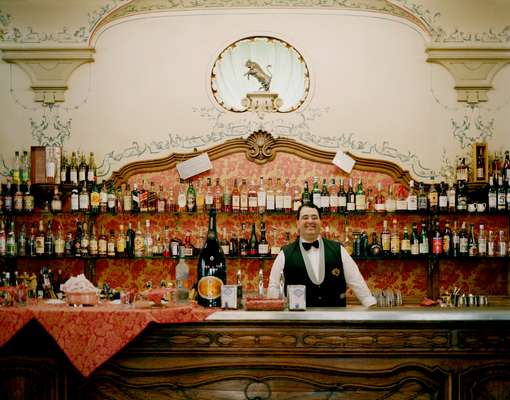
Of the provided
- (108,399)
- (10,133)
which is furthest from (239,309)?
(10,133)

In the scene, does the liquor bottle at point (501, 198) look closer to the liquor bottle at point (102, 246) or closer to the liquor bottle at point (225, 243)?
the liquor bottle at point (225, 243)

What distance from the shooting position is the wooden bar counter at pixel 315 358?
10.9 feet

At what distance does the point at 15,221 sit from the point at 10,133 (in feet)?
3.03

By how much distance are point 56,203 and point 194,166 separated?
4.69 ft

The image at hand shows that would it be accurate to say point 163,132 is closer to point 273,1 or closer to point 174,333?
point 273,1

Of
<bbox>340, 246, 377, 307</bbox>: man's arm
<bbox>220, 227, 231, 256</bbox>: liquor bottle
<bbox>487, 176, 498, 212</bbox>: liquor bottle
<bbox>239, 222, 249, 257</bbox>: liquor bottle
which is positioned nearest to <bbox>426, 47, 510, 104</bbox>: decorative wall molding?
<bbox>487, 176, 498, 212</bbox>: liquor bottle

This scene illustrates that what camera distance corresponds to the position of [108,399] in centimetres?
337

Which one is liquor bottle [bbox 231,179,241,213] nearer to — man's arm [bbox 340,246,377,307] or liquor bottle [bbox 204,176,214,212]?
liquor bottle [bbox 204,176,214,212]

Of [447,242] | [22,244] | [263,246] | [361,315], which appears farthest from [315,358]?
[22,244]

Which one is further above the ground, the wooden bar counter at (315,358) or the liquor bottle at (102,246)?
the liquor bottle at (102,246)

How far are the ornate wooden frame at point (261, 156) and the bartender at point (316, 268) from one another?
1.53m

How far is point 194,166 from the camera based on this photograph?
605 centimetres

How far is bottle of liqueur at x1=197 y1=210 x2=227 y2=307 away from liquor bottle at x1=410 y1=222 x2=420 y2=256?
260 cm

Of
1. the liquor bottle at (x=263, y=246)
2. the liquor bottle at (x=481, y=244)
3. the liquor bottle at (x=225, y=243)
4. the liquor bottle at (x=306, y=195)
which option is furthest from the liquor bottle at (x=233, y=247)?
the liquor bottle at (x=481, y=244)
